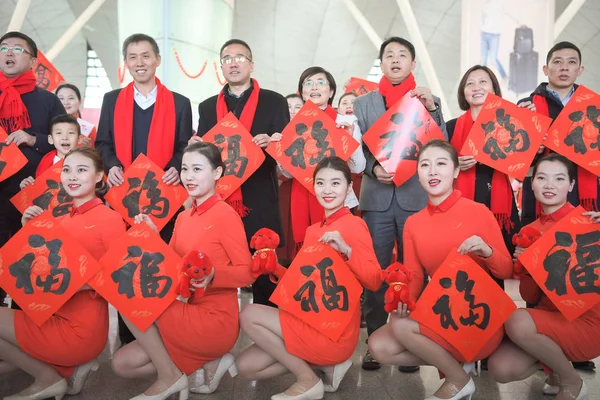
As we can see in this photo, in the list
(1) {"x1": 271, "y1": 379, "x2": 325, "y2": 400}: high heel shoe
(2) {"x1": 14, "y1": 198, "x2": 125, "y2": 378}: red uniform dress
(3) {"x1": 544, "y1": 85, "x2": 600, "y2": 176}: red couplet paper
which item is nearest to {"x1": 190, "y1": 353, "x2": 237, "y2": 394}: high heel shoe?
(1) {"x1": 271, "y1": 379, "x2": 325, "y2": 400}: high heel shoe

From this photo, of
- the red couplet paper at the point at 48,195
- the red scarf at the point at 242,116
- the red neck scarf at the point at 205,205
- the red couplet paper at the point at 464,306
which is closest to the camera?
the red couplet paper at the point at 464,306

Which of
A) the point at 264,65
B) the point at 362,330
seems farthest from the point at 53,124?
the point at 264,65

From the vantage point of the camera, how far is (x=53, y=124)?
3.45 m

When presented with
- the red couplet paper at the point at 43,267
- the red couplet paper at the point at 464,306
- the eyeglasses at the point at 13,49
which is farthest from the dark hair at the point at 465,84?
the eyeglasses at the point at 13,49

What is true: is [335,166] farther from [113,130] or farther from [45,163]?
[45,163]

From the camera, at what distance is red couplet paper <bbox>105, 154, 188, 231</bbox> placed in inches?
120

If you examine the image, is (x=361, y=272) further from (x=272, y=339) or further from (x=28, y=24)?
(x=28, y=24)

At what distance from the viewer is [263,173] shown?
338 cm

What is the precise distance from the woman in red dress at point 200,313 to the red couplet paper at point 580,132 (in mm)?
1705

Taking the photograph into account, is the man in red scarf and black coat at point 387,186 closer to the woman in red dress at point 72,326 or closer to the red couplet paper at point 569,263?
the red couplet paper at point 569,263

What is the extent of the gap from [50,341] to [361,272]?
54.9 inches

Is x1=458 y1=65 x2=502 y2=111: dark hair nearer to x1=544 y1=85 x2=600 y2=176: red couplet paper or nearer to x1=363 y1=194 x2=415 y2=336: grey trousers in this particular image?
x1=544 y1=85 x2=600 y2=176: red couplet paper

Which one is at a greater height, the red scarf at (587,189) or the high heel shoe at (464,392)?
the red scarf at (587,189)

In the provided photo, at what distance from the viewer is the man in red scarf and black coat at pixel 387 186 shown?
3242 mm
